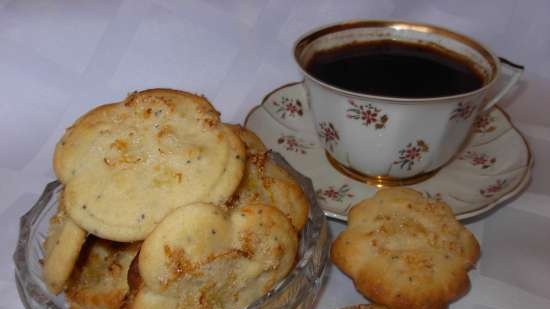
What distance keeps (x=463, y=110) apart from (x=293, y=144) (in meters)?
0.39

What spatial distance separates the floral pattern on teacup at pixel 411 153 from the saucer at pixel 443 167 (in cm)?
6

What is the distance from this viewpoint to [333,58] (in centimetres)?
133

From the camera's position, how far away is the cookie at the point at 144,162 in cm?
86

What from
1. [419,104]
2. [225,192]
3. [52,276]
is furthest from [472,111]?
[52,276]

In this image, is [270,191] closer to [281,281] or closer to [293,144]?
[281,281]

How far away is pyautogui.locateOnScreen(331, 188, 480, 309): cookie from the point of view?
3.28 feet

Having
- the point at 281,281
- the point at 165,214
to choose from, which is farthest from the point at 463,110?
the point at 165,214

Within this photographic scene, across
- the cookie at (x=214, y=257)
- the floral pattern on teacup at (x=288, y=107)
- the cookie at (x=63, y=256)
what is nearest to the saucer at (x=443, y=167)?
the floral pattern on teacup at (x=288, y=107)

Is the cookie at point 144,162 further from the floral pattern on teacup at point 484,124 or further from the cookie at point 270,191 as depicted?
the floral pattern on teacup at point 484,124

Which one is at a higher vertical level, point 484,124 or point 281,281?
point 484,124

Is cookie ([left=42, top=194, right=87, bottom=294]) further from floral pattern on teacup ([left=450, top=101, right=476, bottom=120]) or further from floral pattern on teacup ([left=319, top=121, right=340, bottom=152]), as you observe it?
floral pattern on teacup ([left=450, top=101, right=476, bottom=120])

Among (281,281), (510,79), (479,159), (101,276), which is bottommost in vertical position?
(101,276)

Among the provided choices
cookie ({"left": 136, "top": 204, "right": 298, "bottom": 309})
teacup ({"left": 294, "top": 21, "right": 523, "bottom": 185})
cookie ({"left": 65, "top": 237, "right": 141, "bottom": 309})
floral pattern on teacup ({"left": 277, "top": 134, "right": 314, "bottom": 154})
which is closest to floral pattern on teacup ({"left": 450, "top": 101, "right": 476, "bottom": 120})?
teacup ({"left": 294, "top": 21, "right": 523, "bottom": 185})

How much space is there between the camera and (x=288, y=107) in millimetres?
1523
